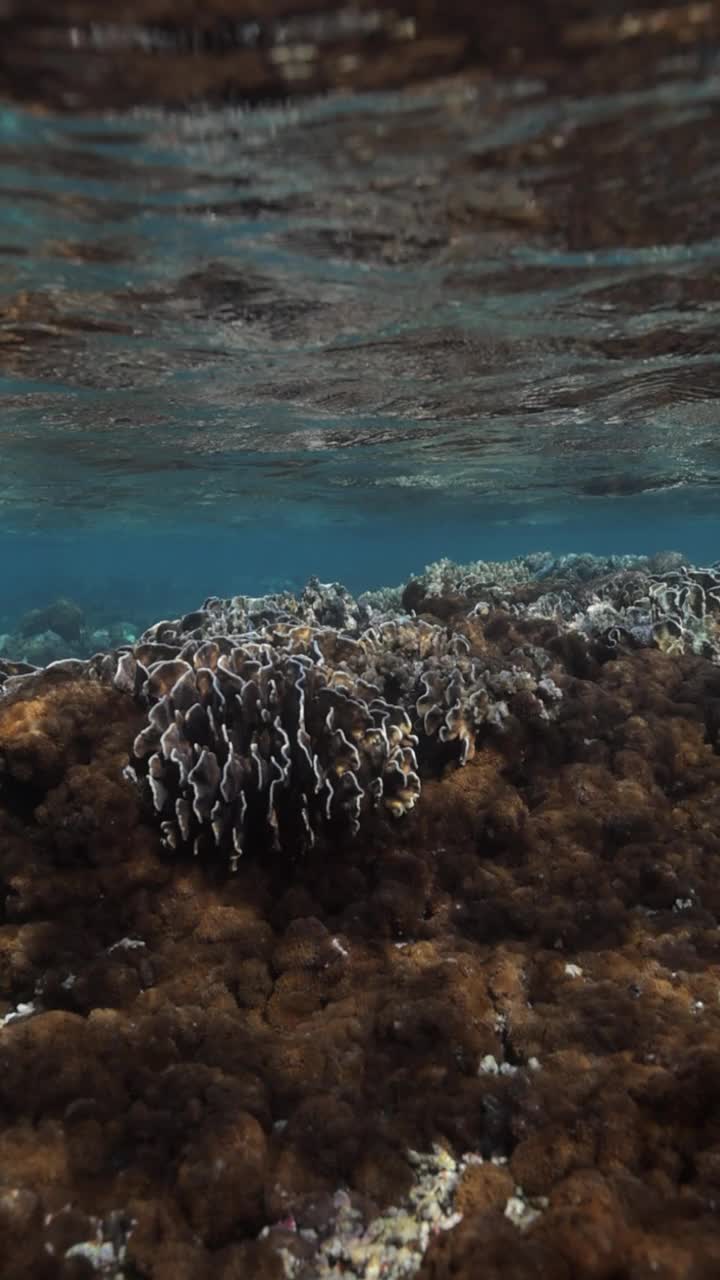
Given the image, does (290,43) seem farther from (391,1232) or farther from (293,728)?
(391,1232)

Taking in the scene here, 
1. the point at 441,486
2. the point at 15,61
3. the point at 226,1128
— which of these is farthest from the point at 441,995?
the point at 441,486

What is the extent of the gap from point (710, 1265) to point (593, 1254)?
1.17 ft

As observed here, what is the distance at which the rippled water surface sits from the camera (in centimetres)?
636

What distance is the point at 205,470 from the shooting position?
28.7 m

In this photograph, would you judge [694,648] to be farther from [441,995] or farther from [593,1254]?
[593,1254]

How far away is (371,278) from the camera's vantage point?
391 inches

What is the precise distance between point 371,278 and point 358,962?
8901 millimetres

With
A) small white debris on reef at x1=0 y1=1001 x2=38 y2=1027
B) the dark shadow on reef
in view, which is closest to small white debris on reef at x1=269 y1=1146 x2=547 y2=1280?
small white debris on reef at x1=0 y1=1001 x2=38 y2=1027

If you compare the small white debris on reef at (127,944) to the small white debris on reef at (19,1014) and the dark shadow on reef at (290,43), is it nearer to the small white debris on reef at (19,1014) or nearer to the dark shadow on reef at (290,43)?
the small white debris on reef at (19,1014)

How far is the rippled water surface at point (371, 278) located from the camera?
251 inches

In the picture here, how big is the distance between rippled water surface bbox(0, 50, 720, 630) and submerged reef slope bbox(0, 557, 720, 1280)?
15.0 feet

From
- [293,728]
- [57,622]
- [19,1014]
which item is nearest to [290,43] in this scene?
[293,728]

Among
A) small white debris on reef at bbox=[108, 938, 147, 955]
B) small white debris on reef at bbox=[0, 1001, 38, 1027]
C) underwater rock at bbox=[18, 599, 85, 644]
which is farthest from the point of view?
underwater rock at bbox=[18, 599, 85, 644]

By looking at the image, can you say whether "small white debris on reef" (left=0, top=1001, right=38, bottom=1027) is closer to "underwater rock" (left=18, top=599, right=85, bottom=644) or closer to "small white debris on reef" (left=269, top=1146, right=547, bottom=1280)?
"small white debris on reef" (left=269, top=1146, right=547, bottom=1280)
